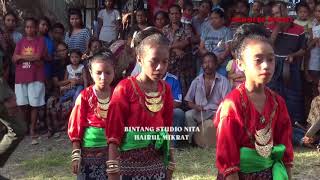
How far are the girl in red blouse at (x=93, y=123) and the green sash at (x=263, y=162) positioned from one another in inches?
62.3

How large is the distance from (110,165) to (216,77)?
4.35 meters

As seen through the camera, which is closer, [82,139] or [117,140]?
[117,140]

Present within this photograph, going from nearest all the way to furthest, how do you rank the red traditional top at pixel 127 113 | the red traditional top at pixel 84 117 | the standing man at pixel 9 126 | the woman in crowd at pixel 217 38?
the red traditional top at pixel 127 113 < the red traditional top at pixel 84 117 < the standing man at pixel 9 126 < the woman in crowd at pixel 217 38

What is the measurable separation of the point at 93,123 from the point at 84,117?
9 centimetres

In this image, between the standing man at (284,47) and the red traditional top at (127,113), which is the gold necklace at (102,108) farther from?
the standing man at (284,47)

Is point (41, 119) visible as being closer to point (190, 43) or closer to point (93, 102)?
point (190, 43)

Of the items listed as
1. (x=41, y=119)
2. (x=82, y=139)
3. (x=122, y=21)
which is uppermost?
(x=122, y=21)

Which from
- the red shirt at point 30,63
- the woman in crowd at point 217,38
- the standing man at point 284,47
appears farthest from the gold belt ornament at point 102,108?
the red shirt at point 30,63

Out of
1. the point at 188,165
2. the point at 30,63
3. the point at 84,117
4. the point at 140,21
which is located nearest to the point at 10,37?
the point at 30,63

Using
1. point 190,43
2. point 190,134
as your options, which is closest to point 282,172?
point 190,134

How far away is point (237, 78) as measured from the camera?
791cm

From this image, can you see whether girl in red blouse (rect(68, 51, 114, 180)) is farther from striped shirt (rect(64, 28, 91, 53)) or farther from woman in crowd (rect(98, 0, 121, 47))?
woman in crowd (rect(98, 0, 121, 47))

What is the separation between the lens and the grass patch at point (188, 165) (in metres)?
6.61

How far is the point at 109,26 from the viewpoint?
9.42m
